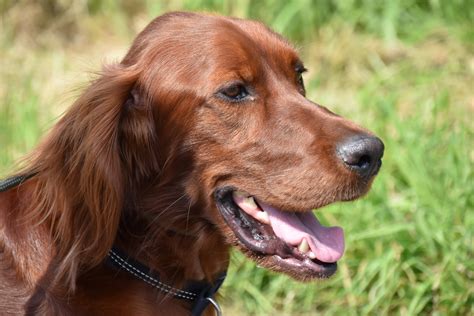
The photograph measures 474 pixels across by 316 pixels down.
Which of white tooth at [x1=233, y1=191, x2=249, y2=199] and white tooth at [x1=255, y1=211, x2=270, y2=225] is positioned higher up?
white tooth at [x1=233, y1=191, x2=249, y2=199]

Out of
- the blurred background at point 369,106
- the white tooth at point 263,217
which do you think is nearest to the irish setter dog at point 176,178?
the white tooth at point 263,217

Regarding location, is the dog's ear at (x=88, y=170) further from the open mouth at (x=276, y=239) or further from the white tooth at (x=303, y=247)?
the white tooth at (x=303, y=247)

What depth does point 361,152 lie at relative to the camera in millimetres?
2951

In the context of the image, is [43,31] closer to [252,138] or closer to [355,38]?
[355,38]

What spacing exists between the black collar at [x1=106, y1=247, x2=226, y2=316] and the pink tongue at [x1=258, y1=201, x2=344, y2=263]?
29 centimetres

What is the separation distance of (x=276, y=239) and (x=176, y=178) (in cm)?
37

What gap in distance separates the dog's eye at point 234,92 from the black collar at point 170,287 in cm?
59

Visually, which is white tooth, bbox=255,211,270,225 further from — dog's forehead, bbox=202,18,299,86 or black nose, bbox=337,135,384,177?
dog's forehead, bbox=202,18,299,86

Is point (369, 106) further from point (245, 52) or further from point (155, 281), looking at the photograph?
point (155, 281)

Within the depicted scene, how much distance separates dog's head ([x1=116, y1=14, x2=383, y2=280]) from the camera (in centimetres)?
300

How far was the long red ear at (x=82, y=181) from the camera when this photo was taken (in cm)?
292

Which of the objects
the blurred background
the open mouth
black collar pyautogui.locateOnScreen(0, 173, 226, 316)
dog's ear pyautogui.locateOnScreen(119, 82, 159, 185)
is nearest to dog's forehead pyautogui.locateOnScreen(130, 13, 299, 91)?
dog's ear pyautogui.locateOnScreen(119, 82, 159, 185)

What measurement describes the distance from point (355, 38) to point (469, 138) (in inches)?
70.0

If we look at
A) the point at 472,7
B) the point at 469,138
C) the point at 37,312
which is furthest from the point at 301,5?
the point at 37,312
